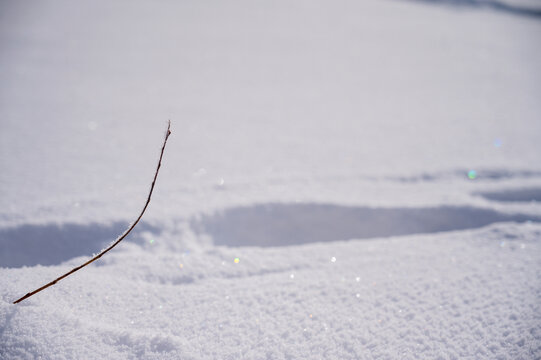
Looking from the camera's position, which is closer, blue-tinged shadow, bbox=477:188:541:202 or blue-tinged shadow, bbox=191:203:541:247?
blue-tinged shadow, bbox=191:203:541:247

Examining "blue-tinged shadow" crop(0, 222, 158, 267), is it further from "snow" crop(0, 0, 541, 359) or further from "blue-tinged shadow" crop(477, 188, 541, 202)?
"blue-tinged shadow" crop(477, 188, 541, 202)

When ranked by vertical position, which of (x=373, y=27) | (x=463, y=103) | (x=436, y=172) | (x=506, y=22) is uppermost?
(x=506, y=22)

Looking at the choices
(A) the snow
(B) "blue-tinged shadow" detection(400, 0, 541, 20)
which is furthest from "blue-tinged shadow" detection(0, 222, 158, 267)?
(B) "blue-tinged shadow" detection(400, 0, 541, 20)

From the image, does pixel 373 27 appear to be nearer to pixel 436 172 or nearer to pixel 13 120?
pixel 436 172

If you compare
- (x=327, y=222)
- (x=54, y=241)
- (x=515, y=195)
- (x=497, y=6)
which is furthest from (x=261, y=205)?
(x=497, y=6)

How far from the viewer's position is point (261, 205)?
1.18m

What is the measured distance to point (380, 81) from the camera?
2725 mm

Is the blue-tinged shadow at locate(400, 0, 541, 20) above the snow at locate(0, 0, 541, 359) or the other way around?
above

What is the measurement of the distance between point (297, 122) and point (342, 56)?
174cm

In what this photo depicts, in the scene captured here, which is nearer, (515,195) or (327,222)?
(327,222)

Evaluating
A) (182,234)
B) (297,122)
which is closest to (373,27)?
(297,122)

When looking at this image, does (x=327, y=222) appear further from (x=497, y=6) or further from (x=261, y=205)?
(x=497, y=6)

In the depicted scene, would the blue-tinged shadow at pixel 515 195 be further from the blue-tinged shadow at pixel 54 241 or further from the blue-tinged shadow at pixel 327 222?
the blue-tinged shadow at pixel 54 241

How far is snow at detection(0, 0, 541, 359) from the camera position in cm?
67
